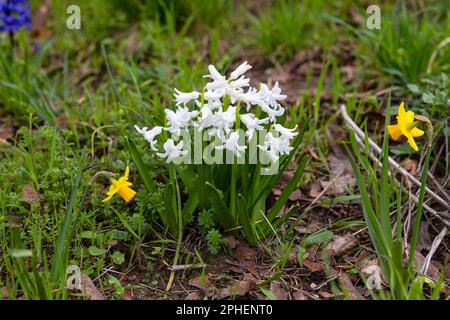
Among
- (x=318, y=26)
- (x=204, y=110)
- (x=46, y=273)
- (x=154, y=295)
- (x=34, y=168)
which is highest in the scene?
(x=318, y=26)

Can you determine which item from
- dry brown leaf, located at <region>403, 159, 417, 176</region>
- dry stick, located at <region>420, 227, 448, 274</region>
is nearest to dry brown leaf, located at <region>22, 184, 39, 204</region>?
dry stick, located at <region>420, 227, 448, 274</region>

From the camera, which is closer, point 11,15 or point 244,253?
point 244,253

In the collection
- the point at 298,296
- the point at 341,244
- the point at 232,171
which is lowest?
the point at 298,296

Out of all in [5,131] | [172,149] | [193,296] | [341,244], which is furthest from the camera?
[5,131]

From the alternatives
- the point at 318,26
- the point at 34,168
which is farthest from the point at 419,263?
the point at 318,26

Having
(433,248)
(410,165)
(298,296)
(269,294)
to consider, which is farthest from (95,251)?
(410,165)

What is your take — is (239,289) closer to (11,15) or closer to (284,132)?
(284,132)

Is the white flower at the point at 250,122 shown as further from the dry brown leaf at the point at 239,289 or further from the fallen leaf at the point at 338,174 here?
the fallen leaf at the point at 338,174
